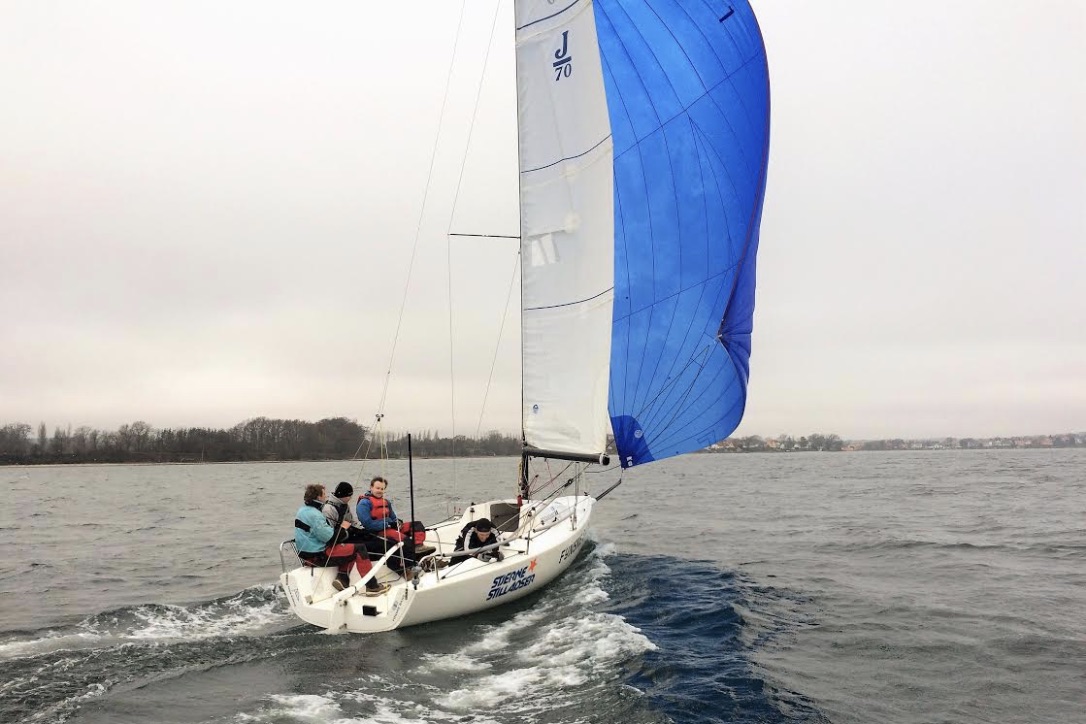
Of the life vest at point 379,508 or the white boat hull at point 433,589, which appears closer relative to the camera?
the white boat hull at point 433,589

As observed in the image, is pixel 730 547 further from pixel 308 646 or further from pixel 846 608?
pixel 308 646

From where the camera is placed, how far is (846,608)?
28.1ft

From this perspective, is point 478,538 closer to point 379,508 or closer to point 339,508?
point 379,508

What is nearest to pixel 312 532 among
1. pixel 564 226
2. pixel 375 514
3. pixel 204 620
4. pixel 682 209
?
pixel 375 514

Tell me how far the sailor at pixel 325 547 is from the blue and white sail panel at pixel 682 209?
4.30 meters

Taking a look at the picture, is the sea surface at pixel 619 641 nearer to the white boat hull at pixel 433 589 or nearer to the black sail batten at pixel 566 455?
the white boat hull at pixel 433 589

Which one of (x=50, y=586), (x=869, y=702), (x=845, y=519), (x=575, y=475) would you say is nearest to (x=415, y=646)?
(x=869, y=702)

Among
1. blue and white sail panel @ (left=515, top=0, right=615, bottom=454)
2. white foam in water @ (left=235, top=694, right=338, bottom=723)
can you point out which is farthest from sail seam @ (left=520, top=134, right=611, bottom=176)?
white foam in water @ (left=235, top=694, right=338, bottom=723)

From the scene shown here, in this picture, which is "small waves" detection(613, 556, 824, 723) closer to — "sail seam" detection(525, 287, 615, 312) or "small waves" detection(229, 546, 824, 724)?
"small waves" detection(229, 546, 824, 724)

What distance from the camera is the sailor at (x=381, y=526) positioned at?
8.10 m

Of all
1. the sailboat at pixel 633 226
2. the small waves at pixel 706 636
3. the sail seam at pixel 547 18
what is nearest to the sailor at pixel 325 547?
the sailboat at pixel 633 226

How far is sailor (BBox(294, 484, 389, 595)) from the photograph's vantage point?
7.60m

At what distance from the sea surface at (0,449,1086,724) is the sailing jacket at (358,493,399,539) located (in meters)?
1.29

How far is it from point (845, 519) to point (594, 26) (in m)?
13.7
